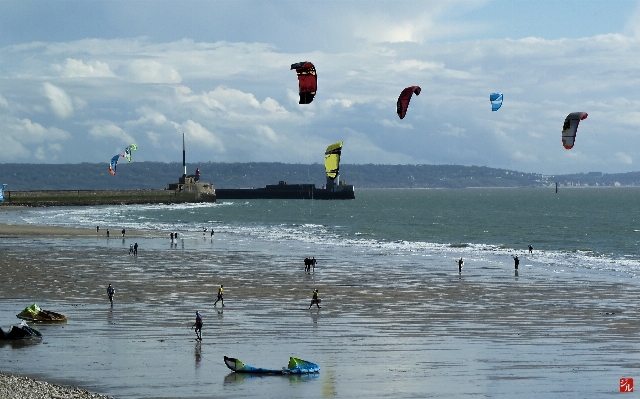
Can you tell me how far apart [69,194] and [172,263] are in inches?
5414

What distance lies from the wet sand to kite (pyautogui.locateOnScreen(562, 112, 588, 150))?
37.3 feet

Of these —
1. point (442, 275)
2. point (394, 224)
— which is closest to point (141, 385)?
point (442, 275)

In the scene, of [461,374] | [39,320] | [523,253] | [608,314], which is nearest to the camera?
[461,374]

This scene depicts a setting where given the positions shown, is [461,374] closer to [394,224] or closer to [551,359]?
[551,359]

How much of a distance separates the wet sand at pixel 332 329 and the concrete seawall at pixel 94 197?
120 metres

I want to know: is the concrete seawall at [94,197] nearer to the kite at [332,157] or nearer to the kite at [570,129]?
the kite at [332,157]

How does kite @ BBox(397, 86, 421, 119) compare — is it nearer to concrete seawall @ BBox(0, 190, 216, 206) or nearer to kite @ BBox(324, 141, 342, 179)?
kite @ BBox(324, 141, 342, 179)

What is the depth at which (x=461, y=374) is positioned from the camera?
20.3 metres

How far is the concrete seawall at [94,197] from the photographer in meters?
164

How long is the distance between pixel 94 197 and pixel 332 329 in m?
161

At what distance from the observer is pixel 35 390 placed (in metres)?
17.5

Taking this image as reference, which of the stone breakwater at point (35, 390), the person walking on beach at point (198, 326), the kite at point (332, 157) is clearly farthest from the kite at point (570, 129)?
the stone breakwater at point (35, 390)

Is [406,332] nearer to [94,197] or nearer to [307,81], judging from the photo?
[307,81]

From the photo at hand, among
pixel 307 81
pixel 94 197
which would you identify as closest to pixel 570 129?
pixel 307 81
